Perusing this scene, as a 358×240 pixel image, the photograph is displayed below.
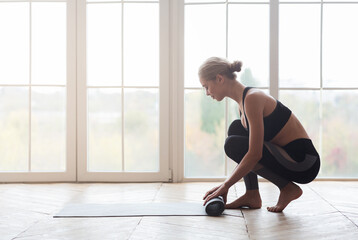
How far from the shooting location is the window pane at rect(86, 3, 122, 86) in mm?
3301

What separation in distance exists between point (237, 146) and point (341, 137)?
1469 millimetres

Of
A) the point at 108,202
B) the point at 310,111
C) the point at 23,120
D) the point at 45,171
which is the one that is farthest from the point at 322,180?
the point at 23,120

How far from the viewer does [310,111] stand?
3361 millimetres

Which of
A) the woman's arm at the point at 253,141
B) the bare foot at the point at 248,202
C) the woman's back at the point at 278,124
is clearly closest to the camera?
the woman's arm at the point at 253,141

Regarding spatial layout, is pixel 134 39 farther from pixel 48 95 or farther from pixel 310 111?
pixel 310 111

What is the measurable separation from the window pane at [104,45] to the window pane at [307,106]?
51.0 inches

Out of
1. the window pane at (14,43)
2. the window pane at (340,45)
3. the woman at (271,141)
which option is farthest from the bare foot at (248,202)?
the window pane at (14,43)

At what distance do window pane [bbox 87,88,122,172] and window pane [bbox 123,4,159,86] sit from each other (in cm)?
19

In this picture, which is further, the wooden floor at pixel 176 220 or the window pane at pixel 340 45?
the window pane at pixel 340 45

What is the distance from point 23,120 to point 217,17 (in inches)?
66.2

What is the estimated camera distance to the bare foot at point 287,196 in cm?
217

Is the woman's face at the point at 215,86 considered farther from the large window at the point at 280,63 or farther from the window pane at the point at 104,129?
the window pane at the point at 104,129

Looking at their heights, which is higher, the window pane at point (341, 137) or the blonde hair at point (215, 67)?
the blonde hair at point (215, 67)

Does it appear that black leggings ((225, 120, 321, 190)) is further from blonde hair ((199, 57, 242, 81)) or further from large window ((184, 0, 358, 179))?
large window ((184, 0, 358, 179))
